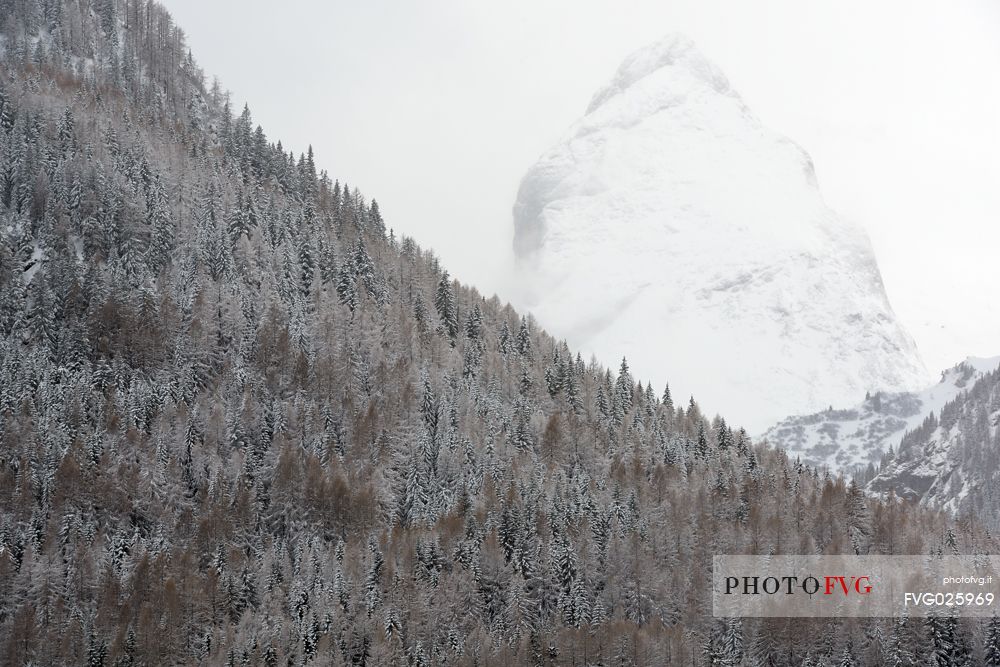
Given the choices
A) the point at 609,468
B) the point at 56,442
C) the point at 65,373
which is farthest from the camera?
the point at 609,468

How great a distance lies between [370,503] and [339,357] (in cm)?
3646

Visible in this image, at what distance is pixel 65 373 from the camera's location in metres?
174

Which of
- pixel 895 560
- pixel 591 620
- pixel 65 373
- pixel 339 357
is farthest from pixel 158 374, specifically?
pixel 895 560

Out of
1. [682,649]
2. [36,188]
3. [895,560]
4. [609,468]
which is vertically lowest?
[682,649]

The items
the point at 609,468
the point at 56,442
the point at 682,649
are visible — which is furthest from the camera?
the point at 609,468

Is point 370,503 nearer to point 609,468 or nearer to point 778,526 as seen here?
point 609,468

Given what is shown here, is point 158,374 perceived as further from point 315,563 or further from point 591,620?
point 591,620

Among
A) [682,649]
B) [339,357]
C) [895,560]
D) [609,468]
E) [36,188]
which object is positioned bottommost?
[682,649]

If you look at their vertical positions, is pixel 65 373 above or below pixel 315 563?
above

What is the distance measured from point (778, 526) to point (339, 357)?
75930mm

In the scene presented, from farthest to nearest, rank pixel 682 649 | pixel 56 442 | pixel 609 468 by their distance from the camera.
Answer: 1. pixel 609 468
2. pixel 56 442
3. pixel 682 649

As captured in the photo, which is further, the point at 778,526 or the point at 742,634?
the point at 778,526

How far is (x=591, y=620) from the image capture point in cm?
15375

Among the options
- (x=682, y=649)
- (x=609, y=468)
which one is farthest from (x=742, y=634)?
(x=609, y=468)
